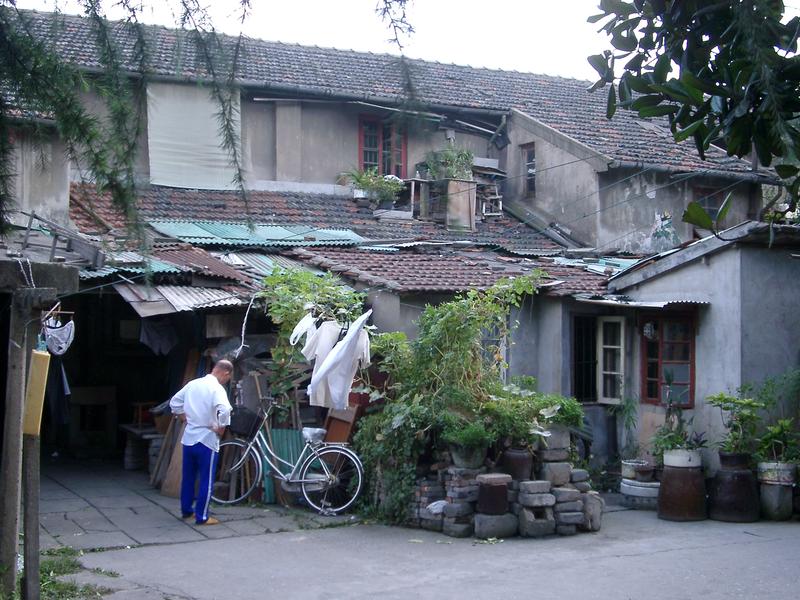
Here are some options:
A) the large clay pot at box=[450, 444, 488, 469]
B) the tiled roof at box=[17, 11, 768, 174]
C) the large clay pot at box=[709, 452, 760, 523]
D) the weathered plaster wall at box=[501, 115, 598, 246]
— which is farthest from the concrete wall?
the large clay pot at box=[709, 452, 760, 523]

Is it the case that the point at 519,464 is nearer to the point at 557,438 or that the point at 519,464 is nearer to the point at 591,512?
the point at 557,438

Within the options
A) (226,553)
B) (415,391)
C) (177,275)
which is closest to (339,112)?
(177,275)

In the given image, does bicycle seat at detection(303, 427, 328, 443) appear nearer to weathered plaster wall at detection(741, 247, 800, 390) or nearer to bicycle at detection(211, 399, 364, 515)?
bicycle at detection(211, 399, 364, 515)

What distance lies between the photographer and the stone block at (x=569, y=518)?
995 cm

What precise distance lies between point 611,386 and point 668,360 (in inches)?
53.6

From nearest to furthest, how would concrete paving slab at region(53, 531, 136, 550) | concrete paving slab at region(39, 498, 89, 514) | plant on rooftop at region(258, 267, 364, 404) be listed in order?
concrete paving slab at region(53, 531, 136, 550) < concrete paving slab at region(39, 498, 89, 514) < plant on rooftop at region(258, 267, 364, 404)

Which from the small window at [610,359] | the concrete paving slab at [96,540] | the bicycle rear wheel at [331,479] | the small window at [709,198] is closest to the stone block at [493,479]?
the bicycle rear wheel at [331,479]

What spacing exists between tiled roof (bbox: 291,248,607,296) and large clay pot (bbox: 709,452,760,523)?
3166 millimetres

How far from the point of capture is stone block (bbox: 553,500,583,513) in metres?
9.98

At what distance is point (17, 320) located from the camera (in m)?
6.52

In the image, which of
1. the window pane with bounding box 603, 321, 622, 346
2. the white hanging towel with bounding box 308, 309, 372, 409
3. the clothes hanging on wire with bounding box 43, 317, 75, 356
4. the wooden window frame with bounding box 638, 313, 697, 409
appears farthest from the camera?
the window pane with bounding box 603, 321, 622, 346

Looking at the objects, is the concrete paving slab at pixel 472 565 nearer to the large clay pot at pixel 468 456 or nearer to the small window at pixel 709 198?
the large clay pot at pixel 468 456

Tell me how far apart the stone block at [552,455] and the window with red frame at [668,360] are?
2.33 meters

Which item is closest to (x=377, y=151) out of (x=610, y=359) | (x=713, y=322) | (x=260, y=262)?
(x=260, y=262)
